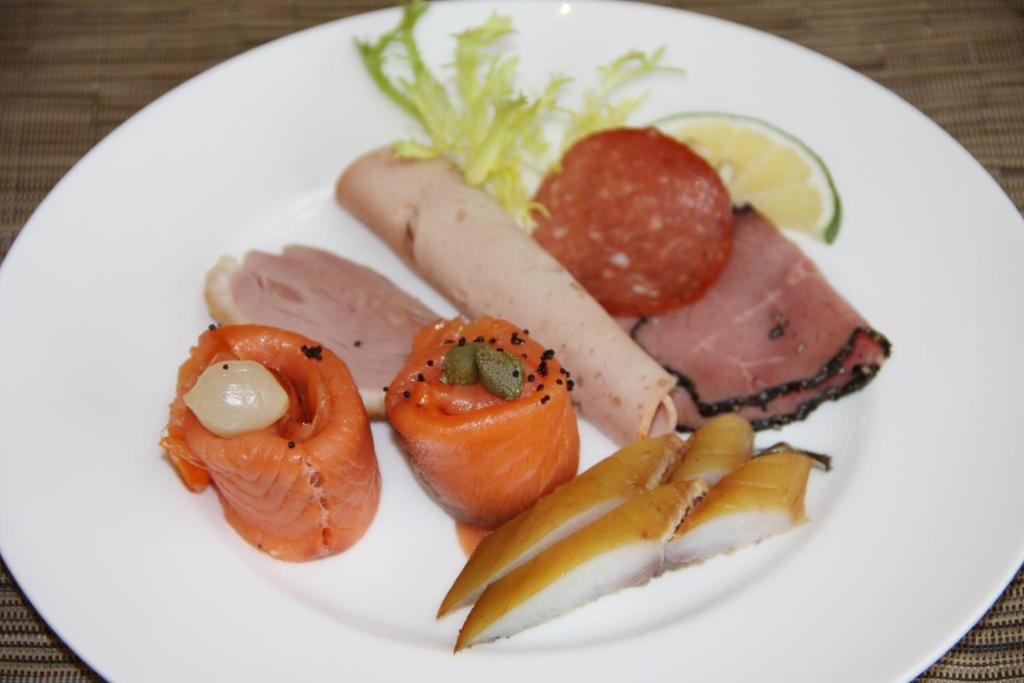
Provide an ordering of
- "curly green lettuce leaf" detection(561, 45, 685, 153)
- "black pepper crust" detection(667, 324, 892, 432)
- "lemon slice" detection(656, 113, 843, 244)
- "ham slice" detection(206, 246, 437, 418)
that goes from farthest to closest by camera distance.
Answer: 1. "curly green lettuce leaf" detection(561, 45, 685, 153)
2. "lemon slice" detection(656, 113, 843, 244)
3. "ham slice" detection(206, 246, 437, 418)
4. "black pepper crust" detection(667, 324, 892, 432)

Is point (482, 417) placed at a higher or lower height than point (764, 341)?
higher

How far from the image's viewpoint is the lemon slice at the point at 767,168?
3594 millimetres

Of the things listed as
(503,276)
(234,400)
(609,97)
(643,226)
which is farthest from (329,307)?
(609,97)

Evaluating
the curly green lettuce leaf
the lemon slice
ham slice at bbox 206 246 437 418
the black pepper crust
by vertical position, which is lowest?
the black pepper crust

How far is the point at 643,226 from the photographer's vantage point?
11.5ft

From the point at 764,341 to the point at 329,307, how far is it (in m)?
1.38

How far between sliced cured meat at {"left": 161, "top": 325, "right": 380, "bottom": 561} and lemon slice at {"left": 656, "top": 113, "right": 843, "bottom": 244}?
1622 mm

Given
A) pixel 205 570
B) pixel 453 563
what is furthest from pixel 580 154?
pixel 205 570

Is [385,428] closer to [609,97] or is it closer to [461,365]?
[461,365]

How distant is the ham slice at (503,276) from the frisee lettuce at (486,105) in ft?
0.34

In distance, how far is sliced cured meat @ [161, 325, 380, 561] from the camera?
2617mm

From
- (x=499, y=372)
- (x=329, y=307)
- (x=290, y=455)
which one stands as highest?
(x=499, y=372)

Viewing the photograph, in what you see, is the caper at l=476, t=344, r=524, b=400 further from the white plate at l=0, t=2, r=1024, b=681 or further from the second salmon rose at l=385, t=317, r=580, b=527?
the white plate at l=0, t=2, r=1024, b=681

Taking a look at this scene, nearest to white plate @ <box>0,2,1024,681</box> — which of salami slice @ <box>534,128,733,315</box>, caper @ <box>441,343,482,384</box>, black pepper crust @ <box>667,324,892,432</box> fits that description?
black pepper crust @ <box>667,324,892,432</box>
